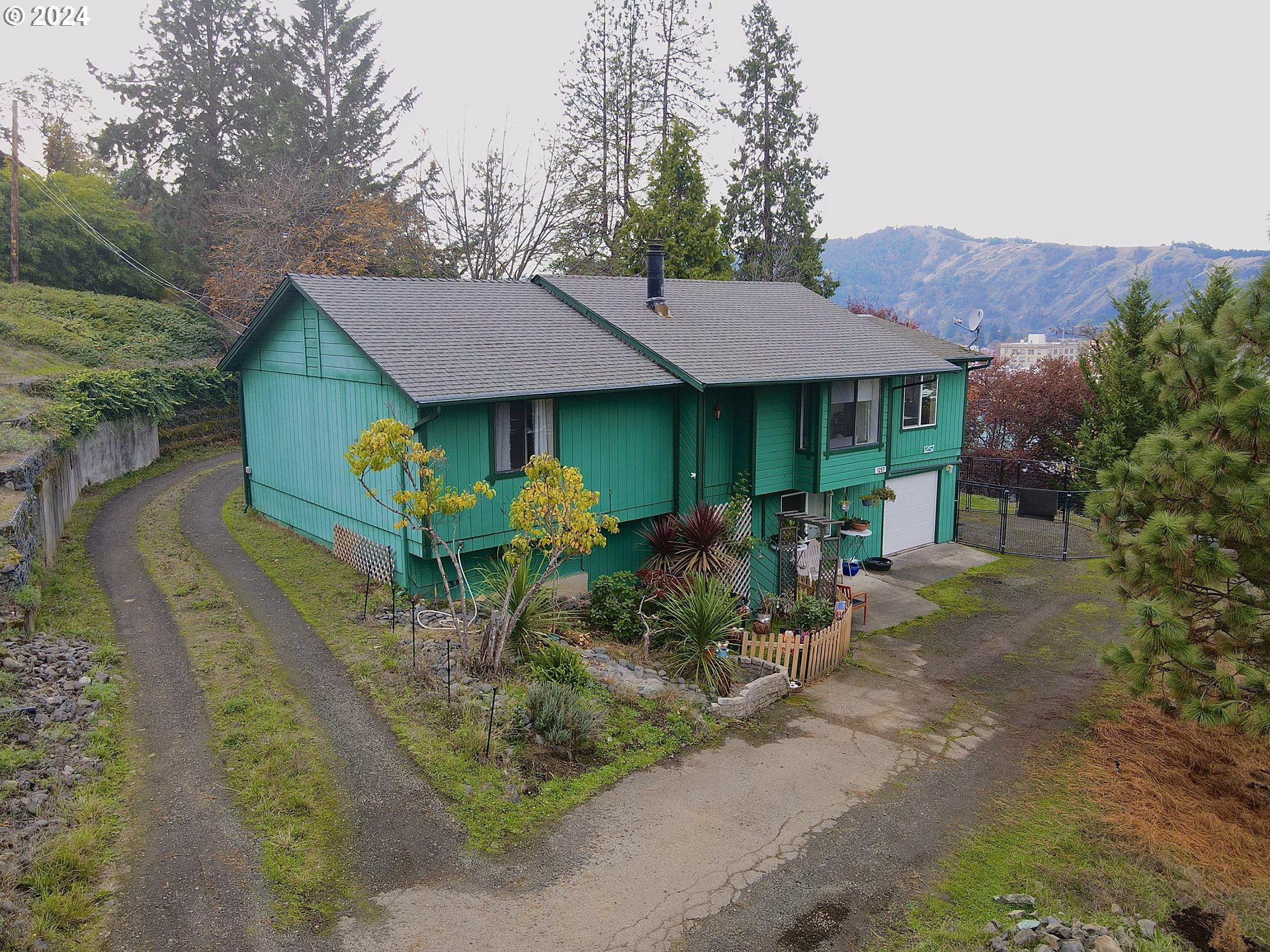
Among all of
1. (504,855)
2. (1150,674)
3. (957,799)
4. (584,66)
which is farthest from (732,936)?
(584,66)

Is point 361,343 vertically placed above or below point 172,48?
below

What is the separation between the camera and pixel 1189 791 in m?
11.2

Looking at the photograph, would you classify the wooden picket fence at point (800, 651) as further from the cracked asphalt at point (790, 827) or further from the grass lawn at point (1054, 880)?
the grass lawn at point (1054, 880)

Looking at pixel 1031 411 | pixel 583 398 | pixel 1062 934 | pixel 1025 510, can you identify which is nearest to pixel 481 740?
pixel 1062 934

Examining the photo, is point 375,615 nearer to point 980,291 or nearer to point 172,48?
point 172,48

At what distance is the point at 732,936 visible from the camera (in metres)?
7.66

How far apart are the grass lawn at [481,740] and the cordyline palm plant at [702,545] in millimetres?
4327

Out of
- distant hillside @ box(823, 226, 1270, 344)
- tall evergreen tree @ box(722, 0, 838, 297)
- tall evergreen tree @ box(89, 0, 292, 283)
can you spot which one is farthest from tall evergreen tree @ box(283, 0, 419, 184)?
distant hillside @ box(823, 226, 1270, 344)

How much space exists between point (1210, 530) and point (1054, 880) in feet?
15.0

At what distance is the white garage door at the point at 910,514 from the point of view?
2316 centimetres

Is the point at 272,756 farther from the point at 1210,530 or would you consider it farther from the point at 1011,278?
the point at 1011,278

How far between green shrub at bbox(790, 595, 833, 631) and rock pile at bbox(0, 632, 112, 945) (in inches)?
420

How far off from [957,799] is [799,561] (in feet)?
31.3

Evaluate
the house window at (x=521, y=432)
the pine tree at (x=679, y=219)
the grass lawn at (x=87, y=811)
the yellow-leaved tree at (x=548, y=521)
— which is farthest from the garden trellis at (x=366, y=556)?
the pine tree at (x=679, y=219)
